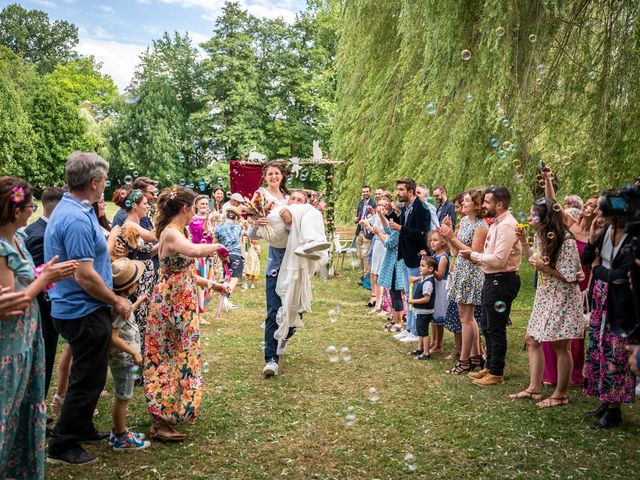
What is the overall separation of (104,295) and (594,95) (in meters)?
6.18

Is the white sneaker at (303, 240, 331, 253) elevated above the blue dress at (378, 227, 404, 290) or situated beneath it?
elevated above

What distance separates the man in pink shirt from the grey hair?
3937 millimetres

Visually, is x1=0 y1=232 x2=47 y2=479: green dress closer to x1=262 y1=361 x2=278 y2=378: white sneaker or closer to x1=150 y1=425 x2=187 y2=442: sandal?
x1=150 y1=425 x2=187 y2=442: sandal

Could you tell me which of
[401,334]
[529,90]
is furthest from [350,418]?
[529,90]

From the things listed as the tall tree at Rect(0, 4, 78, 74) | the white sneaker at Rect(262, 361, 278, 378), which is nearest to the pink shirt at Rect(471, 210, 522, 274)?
the white sneaker at Rect(262, 361, 278, 378)

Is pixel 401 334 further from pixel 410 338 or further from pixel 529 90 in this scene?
pixel 529 90

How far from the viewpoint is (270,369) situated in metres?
6.93

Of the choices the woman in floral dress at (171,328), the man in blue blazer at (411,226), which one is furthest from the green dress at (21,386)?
the man in blue blazer at (411,226)

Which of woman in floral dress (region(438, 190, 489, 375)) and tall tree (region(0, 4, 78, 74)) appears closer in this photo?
woman in floral dress (region(438, 190, 489, 375))

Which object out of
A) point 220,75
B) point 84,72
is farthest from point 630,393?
point 84,72

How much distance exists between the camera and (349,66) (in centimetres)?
1435

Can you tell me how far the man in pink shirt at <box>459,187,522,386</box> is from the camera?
21.1ft

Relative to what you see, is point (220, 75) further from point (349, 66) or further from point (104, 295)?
point (104, 295)

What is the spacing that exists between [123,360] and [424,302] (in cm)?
428
